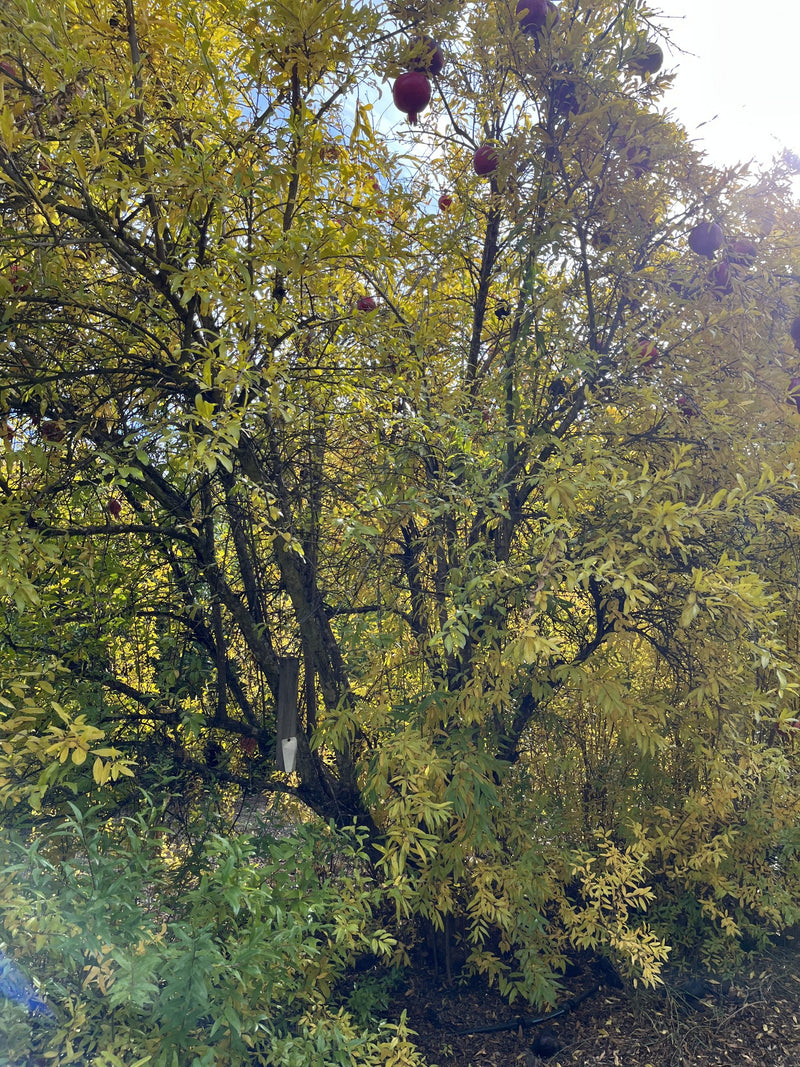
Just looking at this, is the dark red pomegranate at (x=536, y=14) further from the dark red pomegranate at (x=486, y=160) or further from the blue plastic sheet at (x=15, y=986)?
the blue plastic sheet at (x=15, y=986)

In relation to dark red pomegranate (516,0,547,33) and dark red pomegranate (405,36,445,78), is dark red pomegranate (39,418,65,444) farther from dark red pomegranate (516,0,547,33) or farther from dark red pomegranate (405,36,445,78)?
dark red pomegranate (516,0,547,33)

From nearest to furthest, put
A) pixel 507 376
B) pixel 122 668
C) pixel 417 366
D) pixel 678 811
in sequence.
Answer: pixel 417 366, pixel 507 376, pixel 122 668, pixel 678 811

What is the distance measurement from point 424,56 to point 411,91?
0.12 metres

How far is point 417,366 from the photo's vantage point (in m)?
1.99

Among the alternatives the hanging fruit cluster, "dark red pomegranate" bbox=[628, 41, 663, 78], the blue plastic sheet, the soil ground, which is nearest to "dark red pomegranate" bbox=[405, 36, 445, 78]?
the hanging fruit cluster

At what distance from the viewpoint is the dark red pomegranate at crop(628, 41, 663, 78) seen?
1824 millimetres

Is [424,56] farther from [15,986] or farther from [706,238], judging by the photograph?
[15,986]

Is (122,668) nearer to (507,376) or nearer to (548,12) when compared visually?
(507,376)

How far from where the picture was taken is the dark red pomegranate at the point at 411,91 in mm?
1743

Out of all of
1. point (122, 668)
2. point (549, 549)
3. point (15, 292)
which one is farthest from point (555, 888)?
point (15, 292)

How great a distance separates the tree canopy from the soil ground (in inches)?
6.4

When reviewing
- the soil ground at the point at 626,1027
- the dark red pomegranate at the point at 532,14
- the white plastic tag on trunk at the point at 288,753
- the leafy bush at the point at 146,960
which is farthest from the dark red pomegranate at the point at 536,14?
the soil ground at the point at 626,1027

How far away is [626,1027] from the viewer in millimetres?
2496

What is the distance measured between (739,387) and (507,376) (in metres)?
0.67
